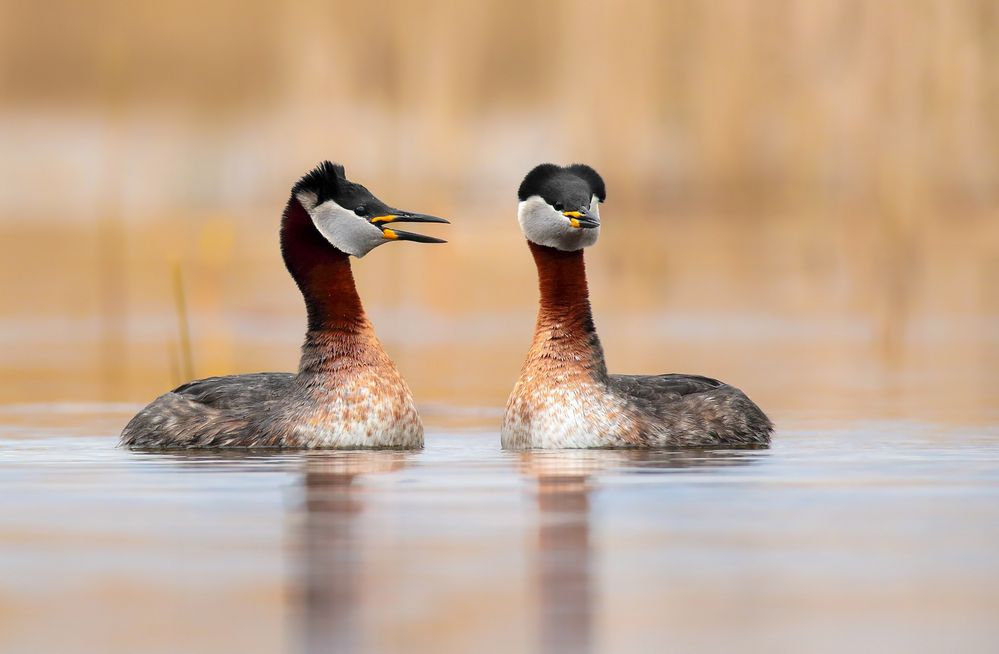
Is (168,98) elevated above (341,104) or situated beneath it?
elevated above

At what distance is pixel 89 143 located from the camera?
39.6m

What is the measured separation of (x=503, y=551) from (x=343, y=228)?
187 inches

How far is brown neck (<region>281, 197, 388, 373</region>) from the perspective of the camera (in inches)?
434

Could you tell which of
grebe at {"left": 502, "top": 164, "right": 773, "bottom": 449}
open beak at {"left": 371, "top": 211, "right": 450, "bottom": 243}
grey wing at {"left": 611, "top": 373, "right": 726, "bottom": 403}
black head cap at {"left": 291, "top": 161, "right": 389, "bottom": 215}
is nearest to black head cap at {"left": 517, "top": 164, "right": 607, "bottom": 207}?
grebe at {"left": 502, "top": 164, "right": 773, "bottom": 449}

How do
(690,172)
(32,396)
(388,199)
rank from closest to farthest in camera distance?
(32,396) → (388,199) → (690,172)

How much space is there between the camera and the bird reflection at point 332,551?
539 cm

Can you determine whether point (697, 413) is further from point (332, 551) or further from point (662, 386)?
point (332, 551)

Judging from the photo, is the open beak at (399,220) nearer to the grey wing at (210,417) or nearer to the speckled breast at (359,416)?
the speckled breast at (359,416)

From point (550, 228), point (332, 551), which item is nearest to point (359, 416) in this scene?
point (550, 228)

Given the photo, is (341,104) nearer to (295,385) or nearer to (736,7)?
(736,7)

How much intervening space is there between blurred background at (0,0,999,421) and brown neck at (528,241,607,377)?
2.31 meters

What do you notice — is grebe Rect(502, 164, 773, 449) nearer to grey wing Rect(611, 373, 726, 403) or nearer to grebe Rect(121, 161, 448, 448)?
grey wing Rect(611, 373, 726, 403)

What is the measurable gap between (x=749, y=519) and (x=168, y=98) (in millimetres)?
37967

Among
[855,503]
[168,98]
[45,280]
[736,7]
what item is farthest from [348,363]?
[168,98]
